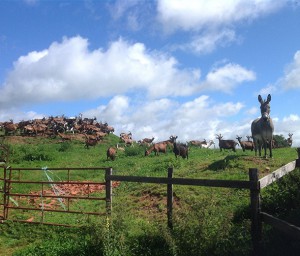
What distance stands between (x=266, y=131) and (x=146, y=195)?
25.6 ft

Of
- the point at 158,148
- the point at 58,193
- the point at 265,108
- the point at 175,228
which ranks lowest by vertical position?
the point at 175,228

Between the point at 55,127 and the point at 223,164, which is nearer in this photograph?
the point at 223,164

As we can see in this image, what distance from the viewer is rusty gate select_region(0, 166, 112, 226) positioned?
495 inches

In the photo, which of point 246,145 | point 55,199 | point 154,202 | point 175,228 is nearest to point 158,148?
point 246,145

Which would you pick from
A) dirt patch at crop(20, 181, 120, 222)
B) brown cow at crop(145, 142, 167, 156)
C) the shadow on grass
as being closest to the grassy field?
the shadow on grass

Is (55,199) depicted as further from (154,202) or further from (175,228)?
(175,228)

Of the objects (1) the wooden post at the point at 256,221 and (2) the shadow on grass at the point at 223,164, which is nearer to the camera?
(1) the wooden post at the point at 256,221

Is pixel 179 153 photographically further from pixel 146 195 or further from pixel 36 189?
pixel 146 195

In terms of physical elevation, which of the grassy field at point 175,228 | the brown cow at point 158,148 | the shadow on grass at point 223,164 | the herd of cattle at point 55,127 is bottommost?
the grassy field at point 175,228

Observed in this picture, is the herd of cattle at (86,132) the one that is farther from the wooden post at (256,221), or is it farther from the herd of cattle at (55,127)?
the wooden post at (256,221)

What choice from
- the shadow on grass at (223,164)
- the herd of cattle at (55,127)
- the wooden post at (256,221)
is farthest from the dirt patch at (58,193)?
the herd of cattle at (55,127)

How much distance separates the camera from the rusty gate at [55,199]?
12.6 m

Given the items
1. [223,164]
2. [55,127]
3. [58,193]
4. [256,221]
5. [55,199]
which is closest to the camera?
[256,221]

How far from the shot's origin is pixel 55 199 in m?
17.2
